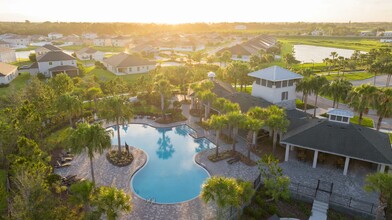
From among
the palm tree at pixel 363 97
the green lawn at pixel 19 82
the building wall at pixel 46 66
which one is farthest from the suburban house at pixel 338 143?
the building wall at pixel 46 66

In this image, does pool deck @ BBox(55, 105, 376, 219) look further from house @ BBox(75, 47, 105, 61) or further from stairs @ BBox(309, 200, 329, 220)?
house @ BBox(75, 47, 105, 61)

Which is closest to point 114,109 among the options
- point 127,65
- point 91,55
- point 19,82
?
point 19,82

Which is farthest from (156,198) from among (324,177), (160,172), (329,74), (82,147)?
(329,74)

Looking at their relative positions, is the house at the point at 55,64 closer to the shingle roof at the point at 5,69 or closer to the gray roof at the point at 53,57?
the gray roof at the point at 53,57

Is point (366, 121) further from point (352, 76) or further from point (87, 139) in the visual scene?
point (87, 139)

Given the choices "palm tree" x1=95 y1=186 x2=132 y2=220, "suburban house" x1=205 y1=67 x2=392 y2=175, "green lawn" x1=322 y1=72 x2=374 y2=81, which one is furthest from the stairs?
"green lawn" x1=322 y1=72 x2=374 y2=81
